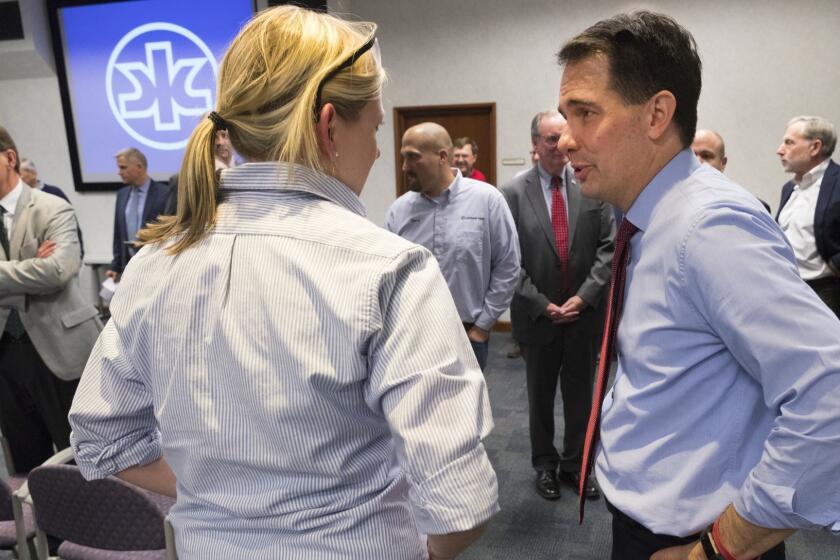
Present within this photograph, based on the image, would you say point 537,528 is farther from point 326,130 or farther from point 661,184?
point 326,130

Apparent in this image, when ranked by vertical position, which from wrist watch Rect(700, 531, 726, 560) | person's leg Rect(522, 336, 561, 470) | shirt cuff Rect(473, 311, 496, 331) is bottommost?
person's leg Rect(522, 336, 561, 470)

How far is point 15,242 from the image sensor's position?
2449 mm

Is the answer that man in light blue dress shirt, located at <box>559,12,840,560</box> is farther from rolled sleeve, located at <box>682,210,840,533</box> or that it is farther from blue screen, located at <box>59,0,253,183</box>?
blue screen, located at <box>59,0,253,183</box>

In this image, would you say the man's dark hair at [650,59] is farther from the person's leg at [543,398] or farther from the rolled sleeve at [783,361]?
the person's leg at [543,398]

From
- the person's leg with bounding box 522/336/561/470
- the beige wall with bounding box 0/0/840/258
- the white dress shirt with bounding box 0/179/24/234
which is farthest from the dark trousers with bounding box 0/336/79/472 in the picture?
the beige wall with bounding box 0/0/840/258

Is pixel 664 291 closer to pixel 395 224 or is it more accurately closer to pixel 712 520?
pixel 712 520

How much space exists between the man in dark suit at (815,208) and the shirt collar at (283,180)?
355cm

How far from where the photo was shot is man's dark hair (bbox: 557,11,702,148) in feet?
3.33

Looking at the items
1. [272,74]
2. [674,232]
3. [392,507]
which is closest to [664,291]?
[674,232]

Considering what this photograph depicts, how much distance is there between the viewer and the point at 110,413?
940 millimetres

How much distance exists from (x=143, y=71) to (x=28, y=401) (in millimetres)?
4589

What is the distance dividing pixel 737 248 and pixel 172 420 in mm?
830

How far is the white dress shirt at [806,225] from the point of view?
11.8 feet

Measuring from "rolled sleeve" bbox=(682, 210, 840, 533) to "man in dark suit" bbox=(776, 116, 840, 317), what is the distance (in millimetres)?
3190
